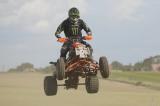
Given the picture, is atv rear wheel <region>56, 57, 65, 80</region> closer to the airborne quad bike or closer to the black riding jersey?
the airborne quad bike

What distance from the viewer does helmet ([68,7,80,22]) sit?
63.3ft

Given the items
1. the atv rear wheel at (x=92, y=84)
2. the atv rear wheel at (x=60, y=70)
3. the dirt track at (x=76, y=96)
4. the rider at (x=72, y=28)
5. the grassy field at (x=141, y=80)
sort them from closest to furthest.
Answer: the atv rear wheel at (x=60, y=70) → the atv rear wheel at (x=92, y=84) → the rider at (x=72, y=28) → the dirt track at (x=76, y=96) → the grassy field at (x=141, y=80)

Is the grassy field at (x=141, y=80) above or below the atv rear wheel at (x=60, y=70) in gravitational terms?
above

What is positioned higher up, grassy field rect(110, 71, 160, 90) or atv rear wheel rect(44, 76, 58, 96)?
grassy field rect(110, 71, 160, 90)

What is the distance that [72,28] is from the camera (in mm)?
19422

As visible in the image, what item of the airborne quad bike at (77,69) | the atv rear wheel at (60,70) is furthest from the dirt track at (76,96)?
the atv rear wheel at (60,70)

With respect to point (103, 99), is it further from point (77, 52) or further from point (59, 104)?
point (77, 52)

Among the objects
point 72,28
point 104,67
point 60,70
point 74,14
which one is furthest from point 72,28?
point 104,67

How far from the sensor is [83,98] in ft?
406

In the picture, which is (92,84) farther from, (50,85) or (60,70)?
(50,85)

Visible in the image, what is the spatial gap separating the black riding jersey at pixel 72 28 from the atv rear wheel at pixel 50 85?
156 centimetres

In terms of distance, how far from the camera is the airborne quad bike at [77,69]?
18766mm

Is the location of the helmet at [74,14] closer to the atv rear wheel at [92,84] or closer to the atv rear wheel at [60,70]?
the atv rear wheel at [60,70]

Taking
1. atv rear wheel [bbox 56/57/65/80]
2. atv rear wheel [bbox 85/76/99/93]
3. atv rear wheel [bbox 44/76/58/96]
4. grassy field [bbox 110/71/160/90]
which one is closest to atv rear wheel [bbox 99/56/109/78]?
atv rear wheel [bbox 85/76/99/93]
